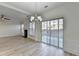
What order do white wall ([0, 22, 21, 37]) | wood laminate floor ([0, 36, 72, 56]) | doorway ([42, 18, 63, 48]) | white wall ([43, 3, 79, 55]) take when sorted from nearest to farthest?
white wall ([43, 3, 79, 55]), wood laminate floor ([0, 36, 72, 56]), doorway ([42, 18, 63, 48]), white wall ([0, 22, 21, 37])

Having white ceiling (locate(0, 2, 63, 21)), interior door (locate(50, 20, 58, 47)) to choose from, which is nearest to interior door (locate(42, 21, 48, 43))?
interior door (locate(50, 20, 58, 47))

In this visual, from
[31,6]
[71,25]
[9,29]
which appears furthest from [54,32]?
[9,29]

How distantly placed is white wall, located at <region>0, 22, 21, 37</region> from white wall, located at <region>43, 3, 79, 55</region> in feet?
29.2

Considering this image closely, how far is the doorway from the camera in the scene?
16.7 ft

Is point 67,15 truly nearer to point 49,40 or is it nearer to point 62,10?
point 62,10

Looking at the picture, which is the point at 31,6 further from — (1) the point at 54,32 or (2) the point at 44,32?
(2) the point at 44,32

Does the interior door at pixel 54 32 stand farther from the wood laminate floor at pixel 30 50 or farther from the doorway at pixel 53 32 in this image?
the wood laminate floor at pixel 30 50

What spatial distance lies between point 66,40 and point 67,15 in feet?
4.39

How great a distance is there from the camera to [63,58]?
100 centimetres

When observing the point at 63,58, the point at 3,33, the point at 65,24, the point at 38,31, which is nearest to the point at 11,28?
the point at 3,33

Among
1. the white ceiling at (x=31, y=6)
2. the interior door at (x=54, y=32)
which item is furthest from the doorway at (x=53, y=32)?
the white ceiling at (x=31, y=6)

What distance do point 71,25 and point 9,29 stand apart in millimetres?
9931

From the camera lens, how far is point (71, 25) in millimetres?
4152

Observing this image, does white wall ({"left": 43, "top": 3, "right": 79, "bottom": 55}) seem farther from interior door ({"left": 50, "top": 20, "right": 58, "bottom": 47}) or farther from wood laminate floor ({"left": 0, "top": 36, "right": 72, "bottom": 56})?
interior door ({"left": 50, "top": 20, "right": 58, "bottom": 47})
